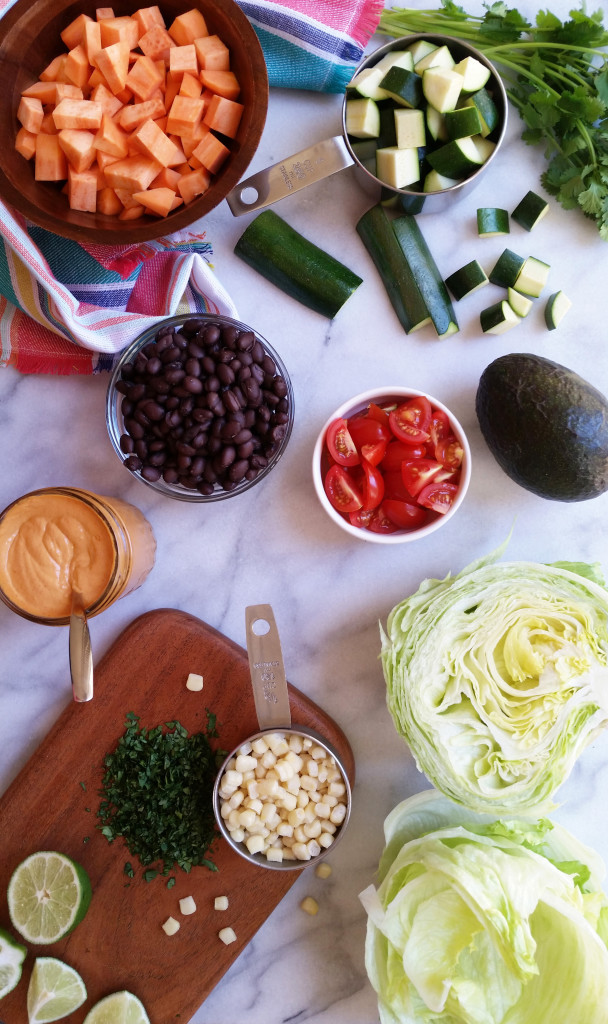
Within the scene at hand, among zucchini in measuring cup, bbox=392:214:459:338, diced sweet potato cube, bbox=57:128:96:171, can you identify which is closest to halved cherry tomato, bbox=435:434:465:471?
zucchini in measuring cup, bbox=392:214:459:338

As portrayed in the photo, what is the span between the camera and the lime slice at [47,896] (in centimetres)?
206

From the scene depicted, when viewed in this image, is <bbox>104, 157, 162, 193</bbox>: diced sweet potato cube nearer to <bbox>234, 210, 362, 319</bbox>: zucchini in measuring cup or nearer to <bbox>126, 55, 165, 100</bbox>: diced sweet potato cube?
<bbox>126, 55, 165, 100</bbox>: diced sweet potato cube

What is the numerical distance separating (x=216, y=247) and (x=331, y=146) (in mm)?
425

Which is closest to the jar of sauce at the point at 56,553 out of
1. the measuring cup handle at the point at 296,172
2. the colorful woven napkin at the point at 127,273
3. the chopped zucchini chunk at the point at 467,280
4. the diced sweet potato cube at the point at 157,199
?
the colorful woven napkin at the point at 127,273

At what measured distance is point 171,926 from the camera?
212cm

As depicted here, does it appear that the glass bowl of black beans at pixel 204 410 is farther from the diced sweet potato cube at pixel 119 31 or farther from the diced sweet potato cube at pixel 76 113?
the diced sweet potato cube at pixel 119 31

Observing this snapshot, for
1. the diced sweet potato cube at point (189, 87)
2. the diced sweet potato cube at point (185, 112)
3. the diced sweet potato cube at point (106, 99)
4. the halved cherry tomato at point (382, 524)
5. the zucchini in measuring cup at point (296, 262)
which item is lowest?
the halved cherry tomato at point (382, 524)

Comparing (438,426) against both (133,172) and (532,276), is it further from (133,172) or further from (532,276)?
(133,172)

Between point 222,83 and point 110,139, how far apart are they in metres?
0.29

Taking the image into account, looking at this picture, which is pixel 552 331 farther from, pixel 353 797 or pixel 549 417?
pixel 353 797

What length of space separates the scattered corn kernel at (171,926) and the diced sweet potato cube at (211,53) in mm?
2196

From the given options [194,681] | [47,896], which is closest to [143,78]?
[194,681]

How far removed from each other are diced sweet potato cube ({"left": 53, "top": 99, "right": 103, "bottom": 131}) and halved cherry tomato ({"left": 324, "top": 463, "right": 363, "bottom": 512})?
3.29 feet

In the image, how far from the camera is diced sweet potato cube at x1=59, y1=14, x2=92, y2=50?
178 centimetres
